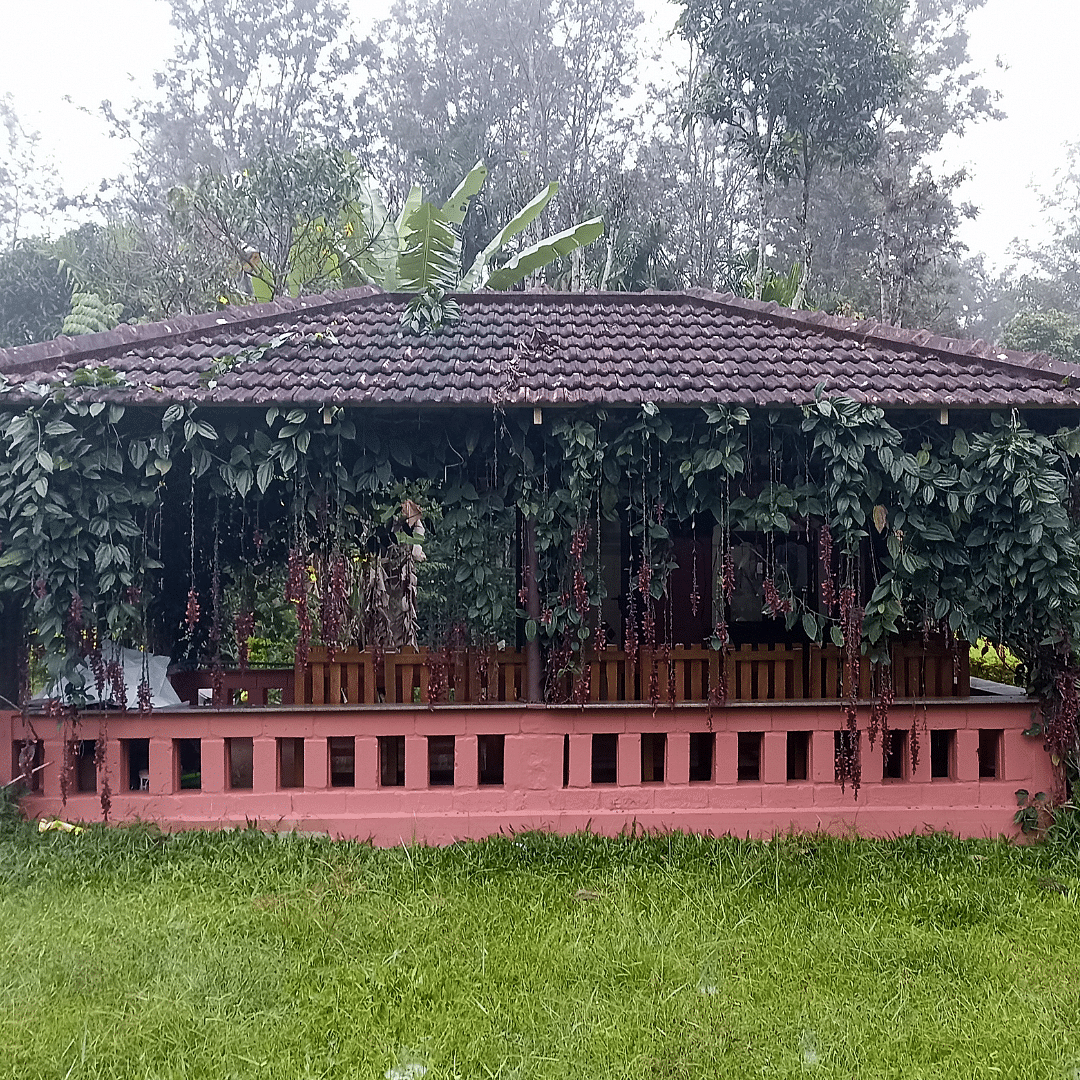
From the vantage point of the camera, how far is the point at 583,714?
491 cm

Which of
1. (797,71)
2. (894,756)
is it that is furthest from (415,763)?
(797,71)

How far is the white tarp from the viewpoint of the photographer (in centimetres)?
480

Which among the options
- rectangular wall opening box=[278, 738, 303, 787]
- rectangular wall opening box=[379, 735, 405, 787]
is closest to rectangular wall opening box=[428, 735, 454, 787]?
rectangular wall opening box=[379, 735, 405, 787]

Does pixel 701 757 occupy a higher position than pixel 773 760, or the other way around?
pixel 773 760

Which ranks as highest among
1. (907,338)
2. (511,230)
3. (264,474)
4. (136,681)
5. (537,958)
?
(511,230)

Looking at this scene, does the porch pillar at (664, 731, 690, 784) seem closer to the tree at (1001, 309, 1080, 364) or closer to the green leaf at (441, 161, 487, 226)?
the green leaf at (441, 161, 487, 226)

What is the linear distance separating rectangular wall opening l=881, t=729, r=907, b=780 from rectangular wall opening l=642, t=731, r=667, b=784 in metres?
1.36

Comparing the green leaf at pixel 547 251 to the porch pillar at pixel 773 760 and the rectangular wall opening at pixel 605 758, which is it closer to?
the rectangular wall opening at pixel 605 758

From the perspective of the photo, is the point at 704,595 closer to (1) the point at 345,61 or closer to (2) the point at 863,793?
(2) the point at 863,793

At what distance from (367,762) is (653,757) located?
1.89m

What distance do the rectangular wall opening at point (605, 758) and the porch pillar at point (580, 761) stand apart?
0.64 m

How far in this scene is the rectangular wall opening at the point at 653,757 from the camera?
17.4ft

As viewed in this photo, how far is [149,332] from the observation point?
4.96 metres

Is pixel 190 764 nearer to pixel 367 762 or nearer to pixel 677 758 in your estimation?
pixel 367 762
